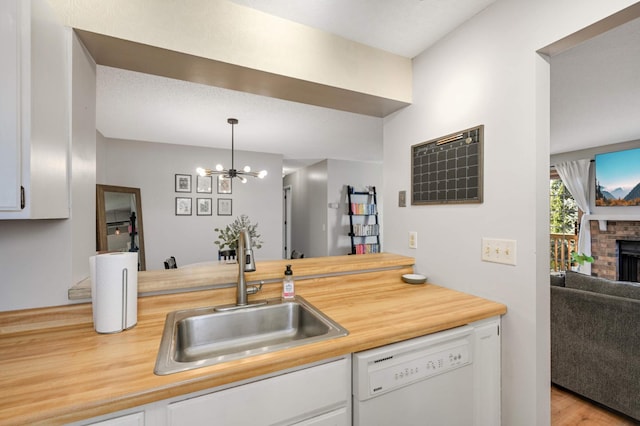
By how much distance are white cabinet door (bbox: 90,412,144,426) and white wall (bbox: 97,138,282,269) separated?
13.1 feet

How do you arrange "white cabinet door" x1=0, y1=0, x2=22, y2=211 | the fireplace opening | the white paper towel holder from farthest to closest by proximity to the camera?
the fireplace opening
the white paper towel holder
"white cabinet door" x1=0, y1=0, x2=22, y2=211

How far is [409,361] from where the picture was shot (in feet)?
3.53

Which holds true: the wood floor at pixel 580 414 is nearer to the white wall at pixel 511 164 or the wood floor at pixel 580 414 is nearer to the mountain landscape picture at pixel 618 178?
the white wall at pixel 511 164

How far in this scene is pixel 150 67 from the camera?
1411mm

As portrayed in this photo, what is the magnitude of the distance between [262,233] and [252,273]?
349cm

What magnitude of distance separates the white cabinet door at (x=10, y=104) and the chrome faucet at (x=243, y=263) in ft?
2.46

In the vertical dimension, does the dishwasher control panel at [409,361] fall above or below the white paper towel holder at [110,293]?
below

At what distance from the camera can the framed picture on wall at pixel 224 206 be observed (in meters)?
4.63

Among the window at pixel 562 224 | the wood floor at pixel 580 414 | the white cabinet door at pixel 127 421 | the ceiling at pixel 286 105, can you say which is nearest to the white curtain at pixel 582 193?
the window at pixel 562 224

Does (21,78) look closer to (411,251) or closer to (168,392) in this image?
(168,392)

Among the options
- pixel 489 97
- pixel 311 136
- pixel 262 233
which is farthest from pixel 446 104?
pixel 262 233

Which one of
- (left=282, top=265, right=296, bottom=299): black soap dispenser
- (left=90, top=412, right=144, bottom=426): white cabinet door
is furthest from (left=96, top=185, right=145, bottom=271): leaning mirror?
Result: (left=90, top=412, right=144, bottom=426): white cabinet door

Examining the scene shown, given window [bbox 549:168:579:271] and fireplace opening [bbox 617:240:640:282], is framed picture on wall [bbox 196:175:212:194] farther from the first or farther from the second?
fireplace opening [bbox 617:240:640:282]

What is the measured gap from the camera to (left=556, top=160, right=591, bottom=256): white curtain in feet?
14.9
